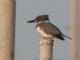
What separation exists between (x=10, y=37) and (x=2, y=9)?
428 mm

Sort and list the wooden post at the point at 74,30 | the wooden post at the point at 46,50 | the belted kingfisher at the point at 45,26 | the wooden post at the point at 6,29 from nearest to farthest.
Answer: the wooden post at the point at 74,30 → the wooden post at the point at 46,50 → the wooden post at the point at 6,29 → the belted kingfisher at the point at 45,26

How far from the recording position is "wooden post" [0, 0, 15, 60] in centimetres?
531

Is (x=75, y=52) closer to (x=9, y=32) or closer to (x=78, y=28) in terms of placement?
(x=78, y=28)

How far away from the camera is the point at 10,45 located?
5.32 meters

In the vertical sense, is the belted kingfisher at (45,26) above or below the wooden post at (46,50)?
above

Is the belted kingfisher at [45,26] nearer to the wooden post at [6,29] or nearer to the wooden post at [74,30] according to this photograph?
the wooden post at [6,29]

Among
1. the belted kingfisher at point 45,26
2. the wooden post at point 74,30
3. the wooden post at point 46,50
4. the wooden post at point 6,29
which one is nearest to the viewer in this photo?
the wooden post at point 74,30

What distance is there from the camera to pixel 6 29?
5.40m

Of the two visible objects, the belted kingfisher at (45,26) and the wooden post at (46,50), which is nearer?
the wooden post at (46,50)

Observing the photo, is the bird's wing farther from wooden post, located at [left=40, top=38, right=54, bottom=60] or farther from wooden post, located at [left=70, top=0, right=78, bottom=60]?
wooden post, located at [left=70, top=0, right=78, bottom=60]

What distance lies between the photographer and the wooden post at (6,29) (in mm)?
5309

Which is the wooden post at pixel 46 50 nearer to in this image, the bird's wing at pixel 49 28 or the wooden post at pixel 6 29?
the wooden post at pixel 6 29

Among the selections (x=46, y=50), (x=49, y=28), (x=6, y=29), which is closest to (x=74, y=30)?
(x=46, y=50)

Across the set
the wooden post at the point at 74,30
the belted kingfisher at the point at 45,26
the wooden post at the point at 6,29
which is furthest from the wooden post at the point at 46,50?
the belted kingfisher at the point at 45,26
